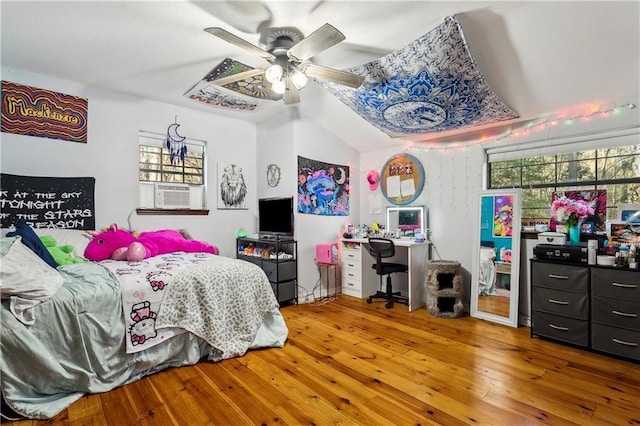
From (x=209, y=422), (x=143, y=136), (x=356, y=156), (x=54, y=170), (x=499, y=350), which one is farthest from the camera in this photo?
(x=356, y=156)

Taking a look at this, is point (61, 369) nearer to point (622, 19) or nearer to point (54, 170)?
point (54, 170)

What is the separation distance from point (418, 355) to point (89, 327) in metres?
2.37

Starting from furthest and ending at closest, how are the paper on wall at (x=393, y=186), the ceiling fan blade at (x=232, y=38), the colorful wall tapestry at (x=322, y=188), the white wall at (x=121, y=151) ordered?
the paper on wall at (x=393, y=186) < the colorful wall tapestry at (x=322, y=188) < the white wall at (x=121, y=151) < the ceiling fan blade at (x=232, y=38)

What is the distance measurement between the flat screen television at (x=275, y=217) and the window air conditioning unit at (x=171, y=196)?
3.20ft

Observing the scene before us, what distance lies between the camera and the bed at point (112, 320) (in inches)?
67.8

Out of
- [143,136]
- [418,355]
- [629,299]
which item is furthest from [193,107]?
[629,299]

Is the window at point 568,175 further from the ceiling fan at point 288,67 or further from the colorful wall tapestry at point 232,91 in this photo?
the colorful wall tapestry at point 232,91

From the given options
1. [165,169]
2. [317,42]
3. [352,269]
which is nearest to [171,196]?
[165,169]

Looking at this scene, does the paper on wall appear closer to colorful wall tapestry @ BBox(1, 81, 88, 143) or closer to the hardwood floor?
the hardwood floor

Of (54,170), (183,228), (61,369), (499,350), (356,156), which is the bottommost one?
(499,350)

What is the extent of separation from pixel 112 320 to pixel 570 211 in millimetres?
3933

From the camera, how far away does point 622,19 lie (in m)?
2.00

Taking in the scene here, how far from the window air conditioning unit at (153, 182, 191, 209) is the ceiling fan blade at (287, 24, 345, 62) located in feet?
7.83

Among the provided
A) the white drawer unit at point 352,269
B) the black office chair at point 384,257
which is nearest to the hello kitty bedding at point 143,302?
the black office chair at point 384,257
